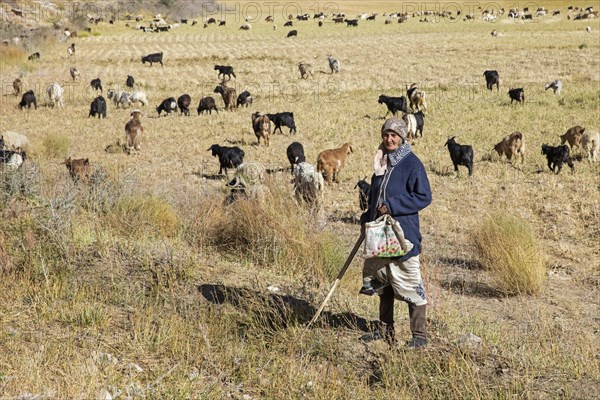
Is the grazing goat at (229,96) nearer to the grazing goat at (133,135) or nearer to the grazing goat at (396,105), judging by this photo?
the grazing goat at (396,105)

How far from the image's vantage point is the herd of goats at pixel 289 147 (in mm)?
10828

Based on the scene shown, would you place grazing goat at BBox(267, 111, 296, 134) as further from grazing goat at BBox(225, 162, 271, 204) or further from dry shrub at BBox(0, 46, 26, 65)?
dry shrub at BBox(0, 46, 26, 65)

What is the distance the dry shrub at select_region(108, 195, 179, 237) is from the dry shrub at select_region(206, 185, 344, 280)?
736 millimetres

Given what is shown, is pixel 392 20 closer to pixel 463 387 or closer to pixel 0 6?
pixel 0 6

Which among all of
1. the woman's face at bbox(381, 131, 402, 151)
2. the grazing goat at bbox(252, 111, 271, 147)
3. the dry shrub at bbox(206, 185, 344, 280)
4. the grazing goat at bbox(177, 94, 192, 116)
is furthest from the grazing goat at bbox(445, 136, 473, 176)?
the grazing goat at bbox(177, 94, 192, 116)

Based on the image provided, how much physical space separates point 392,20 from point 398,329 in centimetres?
6551

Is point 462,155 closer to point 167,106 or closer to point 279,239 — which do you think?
point 279,239

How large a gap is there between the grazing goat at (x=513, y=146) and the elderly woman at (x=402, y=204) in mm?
10000

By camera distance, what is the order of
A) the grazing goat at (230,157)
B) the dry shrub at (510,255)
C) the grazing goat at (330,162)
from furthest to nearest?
1. the grazing goat at (230,157)
2. the grazing goat at (330,162)
3. the dry shrub at (510,255)

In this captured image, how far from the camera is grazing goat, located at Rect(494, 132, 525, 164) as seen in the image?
13.9 metres

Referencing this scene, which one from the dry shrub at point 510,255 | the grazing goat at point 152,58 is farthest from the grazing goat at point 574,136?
the grazing goat at point 152,58

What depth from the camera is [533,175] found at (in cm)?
1317

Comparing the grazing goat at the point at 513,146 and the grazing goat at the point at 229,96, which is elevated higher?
the grazing goat at the point at 229,96

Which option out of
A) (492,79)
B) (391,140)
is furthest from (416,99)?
(391,140)
